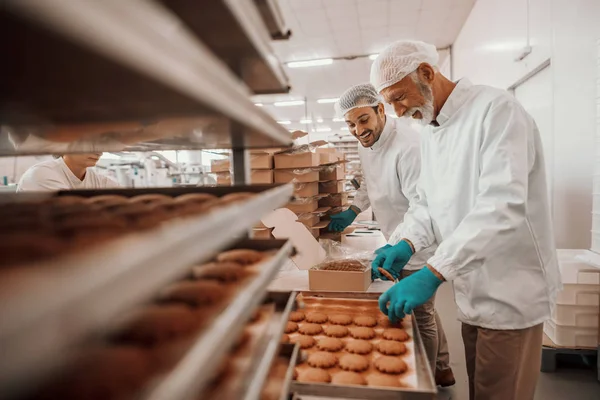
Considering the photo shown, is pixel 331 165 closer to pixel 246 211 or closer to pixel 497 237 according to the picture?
pixel 497 237

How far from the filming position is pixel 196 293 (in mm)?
780

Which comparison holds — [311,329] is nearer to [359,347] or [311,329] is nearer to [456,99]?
[359,347]

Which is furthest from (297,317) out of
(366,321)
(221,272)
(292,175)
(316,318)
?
(292,175)

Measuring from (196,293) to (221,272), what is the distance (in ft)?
0.43

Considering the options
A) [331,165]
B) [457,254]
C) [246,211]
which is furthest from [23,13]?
[331,165]

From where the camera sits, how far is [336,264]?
2.03 metres

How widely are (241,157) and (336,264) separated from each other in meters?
0.97

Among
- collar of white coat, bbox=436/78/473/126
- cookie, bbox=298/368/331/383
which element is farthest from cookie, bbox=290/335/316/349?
collar of white coat, bbox=436/78/473/126

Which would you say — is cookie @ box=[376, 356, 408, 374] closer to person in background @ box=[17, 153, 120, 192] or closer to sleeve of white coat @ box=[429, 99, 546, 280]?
sleeve of white coat @ box=[429, 99, 546, 280]

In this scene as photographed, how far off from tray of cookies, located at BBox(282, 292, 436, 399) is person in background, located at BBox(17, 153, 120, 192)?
1577 millimetres

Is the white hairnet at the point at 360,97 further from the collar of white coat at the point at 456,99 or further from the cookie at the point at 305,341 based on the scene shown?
the cookie at the point at 305,341

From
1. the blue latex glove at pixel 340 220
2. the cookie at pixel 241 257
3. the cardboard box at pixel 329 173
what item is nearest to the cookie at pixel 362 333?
the cookie at pixel 241 257

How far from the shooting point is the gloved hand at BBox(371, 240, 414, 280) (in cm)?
200

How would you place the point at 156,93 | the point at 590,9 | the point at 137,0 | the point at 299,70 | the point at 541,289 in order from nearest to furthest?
the point at 137,0
the point at 156,93
the point at 541,289
the point at 590,9
the point at 299,70
